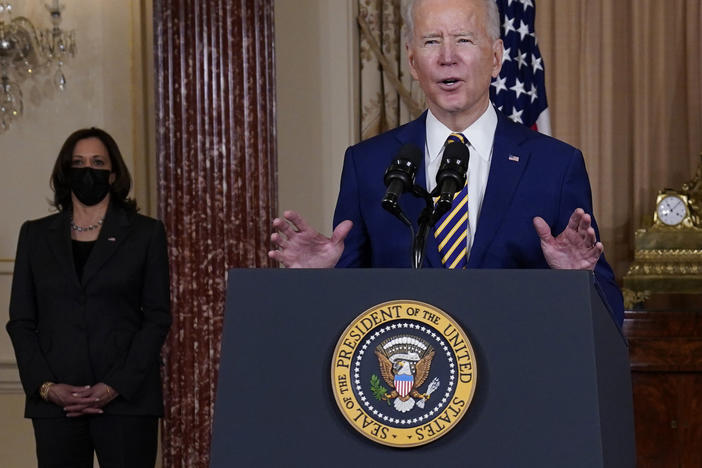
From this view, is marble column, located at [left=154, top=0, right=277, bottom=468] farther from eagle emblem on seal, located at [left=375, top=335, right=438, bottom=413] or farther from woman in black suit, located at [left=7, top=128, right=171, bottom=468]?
eagle emblem on seal, located at [left=375, top=335, right=438, bottom=413]

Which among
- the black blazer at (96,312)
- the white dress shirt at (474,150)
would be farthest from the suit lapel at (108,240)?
the white dress shirt at (474,150)

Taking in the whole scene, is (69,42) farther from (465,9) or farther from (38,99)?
(465,9)

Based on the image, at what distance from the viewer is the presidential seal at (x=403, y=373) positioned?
145 cm

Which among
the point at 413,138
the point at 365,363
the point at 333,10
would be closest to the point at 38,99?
the point at 333,10

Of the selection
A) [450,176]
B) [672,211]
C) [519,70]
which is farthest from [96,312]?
[672,211]

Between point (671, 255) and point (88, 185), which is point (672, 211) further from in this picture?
point (88, 185)

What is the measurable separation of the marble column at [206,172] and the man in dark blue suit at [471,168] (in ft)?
8.23

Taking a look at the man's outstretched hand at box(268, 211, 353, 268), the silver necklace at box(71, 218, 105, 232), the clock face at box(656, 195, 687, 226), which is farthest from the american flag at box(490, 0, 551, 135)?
the man's outstretched hand at box(268, 211, 353, 268)

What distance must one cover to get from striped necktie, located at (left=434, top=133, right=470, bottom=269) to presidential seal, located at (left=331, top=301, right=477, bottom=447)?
2.06 feet

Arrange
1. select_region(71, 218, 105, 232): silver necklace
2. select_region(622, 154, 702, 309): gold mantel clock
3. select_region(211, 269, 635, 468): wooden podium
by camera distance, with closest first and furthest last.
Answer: select_region(211, 269, 635, 468): wooden podium
select_region(71, 218, 105, 232): silver necklace
select_region(622, 154, 702, 309): gold mantel clock

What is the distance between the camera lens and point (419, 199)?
2193 millimetres

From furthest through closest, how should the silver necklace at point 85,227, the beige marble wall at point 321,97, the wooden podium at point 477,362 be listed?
1. the beige marble wall at point 321,97
2. the silver necklace at point 85,227
3. the wooden podium at point 477,362

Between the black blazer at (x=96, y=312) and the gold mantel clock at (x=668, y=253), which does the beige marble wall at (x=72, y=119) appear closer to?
the black blazer at (x=96, y=312)

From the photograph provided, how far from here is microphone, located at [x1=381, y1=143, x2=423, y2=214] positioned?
1.70 m
